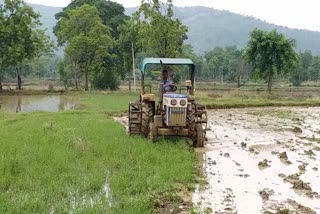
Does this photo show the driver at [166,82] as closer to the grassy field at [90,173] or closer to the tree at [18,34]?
the grassy field at [90,173]

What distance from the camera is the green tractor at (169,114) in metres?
12.9

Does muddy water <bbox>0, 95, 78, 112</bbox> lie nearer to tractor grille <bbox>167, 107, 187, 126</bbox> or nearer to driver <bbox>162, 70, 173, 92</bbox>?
driver <bbox>162, 70, 173, 92</bbox>

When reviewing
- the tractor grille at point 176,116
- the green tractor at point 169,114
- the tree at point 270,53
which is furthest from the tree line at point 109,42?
the tractor grille at point 176,116

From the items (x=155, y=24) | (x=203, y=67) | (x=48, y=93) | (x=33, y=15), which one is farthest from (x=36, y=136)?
(x=203, y=67)

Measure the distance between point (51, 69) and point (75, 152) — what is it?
4133 inches

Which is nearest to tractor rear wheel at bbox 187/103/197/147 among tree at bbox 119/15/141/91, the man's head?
the man's head

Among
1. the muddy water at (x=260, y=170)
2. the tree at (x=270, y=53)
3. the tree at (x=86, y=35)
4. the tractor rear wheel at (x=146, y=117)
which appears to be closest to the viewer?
the muddy water at (x=260, y=170)

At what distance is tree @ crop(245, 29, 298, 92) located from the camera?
38.0 m

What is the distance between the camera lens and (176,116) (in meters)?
12.9

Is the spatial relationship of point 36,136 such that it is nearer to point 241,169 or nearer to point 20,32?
point 241,169

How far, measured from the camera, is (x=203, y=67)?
85.7m

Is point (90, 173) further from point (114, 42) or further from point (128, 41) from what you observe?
point (128, 41)

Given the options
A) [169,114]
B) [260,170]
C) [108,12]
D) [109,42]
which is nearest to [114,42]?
[109,42]

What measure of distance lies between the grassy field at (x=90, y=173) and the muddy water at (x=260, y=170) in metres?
0.73
